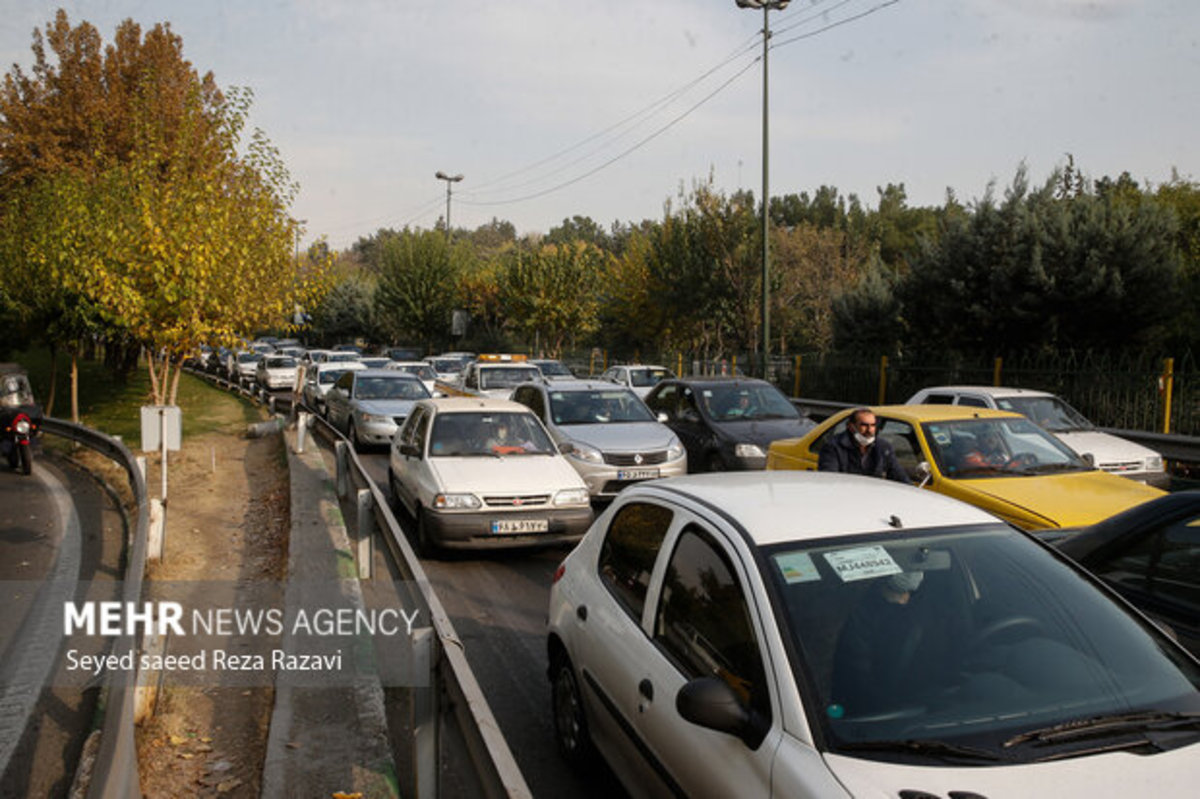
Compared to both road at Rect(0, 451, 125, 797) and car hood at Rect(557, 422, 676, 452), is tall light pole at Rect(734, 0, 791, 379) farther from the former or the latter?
road at Rect(0, 451, 125, 797)

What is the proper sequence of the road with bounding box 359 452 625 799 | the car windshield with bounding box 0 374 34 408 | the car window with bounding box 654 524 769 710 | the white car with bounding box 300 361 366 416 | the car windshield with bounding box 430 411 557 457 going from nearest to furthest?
the car window with bounding box 654 524 769 710 → the road with bounding box 359 452 625 799 → the car windshield with bounding box 430 411 557 457 → the car windshield with bounding box 0 374 34 408 → the white car with bounding box 300 361 366 416

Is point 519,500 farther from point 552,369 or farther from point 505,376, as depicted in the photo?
point 552,369

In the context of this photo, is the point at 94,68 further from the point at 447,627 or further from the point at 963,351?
the point at 447,627

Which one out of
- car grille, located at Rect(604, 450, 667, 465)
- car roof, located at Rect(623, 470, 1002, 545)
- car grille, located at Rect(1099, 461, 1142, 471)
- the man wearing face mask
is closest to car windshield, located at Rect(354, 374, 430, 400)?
car grille, located at Rect(604, 450, 667, 465)

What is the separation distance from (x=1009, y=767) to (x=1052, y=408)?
1041 centimetres

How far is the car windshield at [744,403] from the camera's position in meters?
13.1

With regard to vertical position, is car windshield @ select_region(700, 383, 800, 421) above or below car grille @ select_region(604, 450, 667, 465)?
above

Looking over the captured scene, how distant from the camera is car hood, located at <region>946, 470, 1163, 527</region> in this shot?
254 inches

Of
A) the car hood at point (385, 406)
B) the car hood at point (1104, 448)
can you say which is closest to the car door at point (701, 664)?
the car hood at point (1104, 448)

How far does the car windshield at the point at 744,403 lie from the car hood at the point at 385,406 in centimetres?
628

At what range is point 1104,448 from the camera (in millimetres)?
10703

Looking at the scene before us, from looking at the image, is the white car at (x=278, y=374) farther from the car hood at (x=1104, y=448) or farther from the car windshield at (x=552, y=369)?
the car hood at (x=1104, y=448)

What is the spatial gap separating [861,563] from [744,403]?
1027 centimetres

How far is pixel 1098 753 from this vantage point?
2486mm
